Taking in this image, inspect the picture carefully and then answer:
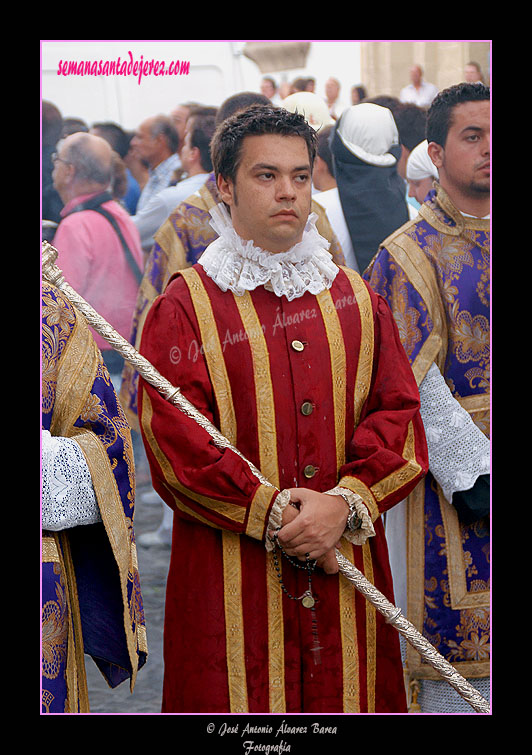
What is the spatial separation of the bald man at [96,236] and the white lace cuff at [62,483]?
918mm

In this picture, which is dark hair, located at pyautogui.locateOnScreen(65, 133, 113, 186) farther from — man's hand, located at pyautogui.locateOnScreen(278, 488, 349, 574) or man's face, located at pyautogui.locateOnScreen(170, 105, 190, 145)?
man's hand, located at pyautogui.locateOnScreen(278, 488, 349, 574)

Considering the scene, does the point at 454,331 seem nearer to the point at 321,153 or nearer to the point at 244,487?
the point at 321,153

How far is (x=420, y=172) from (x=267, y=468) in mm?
1391

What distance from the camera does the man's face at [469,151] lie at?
3.49m

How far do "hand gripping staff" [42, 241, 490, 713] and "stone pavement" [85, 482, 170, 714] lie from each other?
3.53ft

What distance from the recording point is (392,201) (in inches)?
143

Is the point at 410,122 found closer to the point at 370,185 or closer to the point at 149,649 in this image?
the point at 370,185

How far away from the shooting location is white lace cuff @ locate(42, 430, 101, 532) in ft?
8.95

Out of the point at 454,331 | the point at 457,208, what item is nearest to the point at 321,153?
the point at 457,208

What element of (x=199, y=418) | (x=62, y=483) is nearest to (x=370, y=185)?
(x=199, y=418)

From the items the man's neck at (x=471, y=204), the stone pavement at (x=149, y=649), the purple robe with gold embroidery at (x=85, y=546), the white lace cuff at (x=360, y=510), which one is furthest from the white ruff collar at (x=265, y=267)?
the stone pavement at (x=149, y=649)

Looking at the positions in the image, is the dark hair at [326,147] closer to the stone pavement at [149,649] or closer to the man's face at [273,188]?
the man's face at [273,188]

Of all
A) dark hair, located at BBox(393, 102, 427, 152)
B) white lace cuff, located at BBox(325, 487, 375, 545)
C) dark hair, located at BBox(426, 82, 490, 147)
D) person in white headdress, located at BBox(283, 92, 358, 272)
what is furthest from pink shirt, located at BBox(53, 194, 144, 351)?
white lace cuff, located at BBox(325, 487, 375, 545)

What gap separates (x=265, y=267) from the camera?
2918 mm
